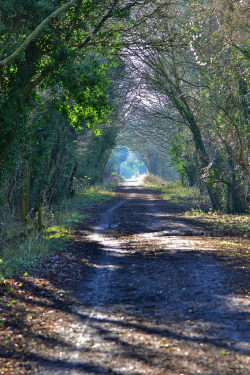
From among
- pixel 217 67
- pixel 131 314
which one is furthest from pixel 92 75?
pixel 131 314

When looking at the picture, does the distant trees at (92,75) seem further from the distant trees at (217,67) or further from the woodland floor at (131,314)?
the woodland floor at (131,314)

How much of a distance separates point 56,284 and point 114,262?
88.1 inches

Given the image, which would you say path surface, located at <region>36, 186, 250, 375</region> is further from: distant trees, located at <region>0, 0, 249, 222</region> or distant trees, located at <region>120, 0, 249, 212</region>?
distant trees, located at <region>120, 0, 249, 212</region>

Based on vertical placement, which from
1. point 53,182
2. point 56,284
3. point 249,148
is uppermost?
point 249,148

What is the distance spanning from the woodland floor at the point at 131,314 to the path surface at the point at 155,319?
11 millimetres

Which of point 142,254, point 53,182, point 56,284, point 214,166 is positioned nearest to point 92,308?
point 56,284

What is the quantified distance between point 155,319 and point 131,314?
0.43 meters

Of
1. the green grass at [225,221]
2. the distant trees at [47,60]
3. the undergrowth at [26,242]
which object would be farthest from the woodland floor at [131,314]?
the green grass at [225,221]

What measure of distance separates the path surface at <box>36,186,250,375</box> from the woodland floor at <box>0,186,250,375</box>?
1 cm

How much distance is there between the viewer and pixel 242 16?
15.7 meters

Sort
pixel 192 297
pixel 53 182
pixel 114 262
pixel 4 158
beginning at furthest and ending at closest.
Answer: pixel 53 182 → pixel 4 158 → pixel 114 262 → pixel 192 297

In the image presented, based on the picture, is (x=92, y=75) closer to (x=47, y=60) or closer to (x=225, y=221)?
(x=47, y=60)

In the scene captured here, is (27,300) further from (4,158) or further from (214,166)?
(214,166)

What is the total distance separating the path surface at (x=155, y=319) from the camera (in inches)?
192
